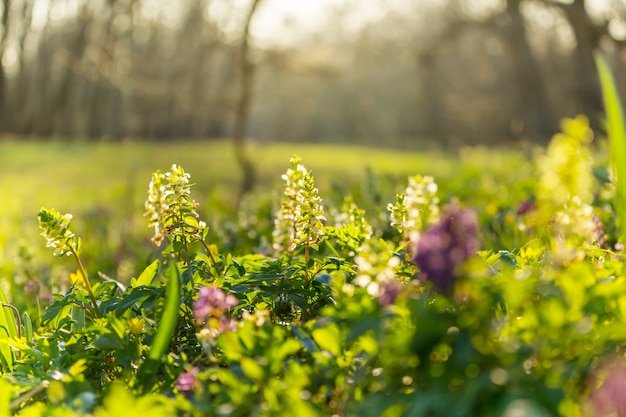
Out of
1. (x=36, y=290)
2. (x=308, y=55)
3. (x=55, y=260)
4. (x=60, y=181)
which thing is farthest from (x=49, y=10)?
(x=36, y=290)

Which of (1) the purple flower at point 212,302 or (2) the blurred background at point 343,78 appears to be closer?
(1) the purple flower at point 212,302

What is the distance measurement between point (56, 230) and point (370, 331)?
882 mm

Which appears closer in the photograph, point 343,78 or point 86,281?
point 86,281

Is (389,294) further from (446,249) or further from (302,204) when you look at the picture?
(302,204)

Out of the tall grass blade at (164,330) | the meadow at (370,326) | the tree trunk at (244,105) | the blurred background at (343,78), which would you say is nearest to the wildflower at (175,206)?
the meadow at (370,326)

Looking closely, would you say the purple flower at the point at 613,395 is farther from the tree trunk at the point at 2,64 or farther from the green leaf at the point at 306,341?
the tree trunk at the point at 2,64

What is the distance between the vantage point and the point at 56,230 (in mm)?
1709

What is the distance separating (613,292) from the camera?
1210 millimetres

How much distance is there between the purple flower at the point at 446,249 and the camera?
3.68 feet

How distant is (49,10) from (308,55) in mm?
25046

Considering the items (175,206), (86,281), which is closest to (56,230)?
(86,281)

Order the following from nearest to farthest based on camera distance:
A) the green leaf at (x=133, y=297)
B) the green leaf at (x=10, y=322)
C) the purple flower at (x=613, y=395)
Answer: the purple flower at (x=613, y=395) → the green leaf at (x=133, y=297) → the green leaf at (x=10, y=322)

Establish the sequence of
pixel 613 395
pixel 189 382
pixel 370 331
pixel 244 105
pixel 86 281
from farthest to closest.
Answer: pixel 244 105, pixel 86 281, pixel 189 382, pixel 370 331, pixel 613 395

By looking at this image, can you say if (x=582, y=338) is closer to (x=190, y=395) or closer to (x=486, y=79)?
(x=190, y=395)
